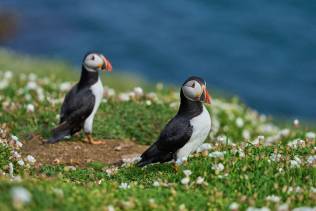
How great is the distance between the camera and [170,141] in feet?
37.6

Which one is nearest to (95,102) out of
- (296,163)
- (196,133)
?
(196,133)

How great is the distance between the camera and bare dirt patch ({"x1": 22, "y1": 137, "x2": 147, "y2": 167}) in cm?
1332

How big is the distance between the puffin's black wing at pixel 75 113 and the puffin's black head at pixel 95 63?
17.9 inches

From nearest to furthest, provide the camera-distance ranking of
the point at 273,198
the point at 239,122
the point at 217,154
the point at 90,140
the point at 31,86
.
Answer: the point at 273,198 < the point at 217,154 < the point at 90,140 < the point at 31,86 < the point at 239,122

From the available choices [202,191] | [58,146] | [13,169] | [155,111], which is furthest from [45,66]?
[202,191]

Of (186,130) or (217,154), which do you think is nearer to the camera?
(217,154)

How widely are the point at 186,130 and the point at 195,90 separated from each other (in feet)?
2.22

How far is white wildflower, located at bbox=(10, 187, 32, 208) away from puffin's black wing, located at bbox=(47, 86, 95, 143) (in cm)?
611

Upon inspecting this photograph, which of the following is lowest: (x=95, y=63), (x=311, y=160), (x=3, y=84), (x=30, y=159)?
(x=30, y=159)

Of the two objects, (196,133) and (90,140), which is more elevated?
(196,133)

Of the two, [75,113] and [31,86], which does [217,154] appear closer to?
[75,113]

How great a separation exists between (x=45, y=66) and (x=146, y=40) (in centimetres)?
1554

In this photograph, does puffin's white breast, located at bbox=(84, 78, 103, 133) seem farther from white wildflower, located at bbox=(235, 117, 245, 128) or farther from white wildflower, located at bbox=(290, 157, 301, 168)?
white wildflower, located at bbox=(290, 157, 301, 168)

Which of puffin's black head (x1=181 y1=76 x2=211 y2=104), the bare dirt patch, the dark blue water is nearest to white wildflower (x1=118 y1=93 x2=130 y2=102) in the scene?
the bare dirt patch
